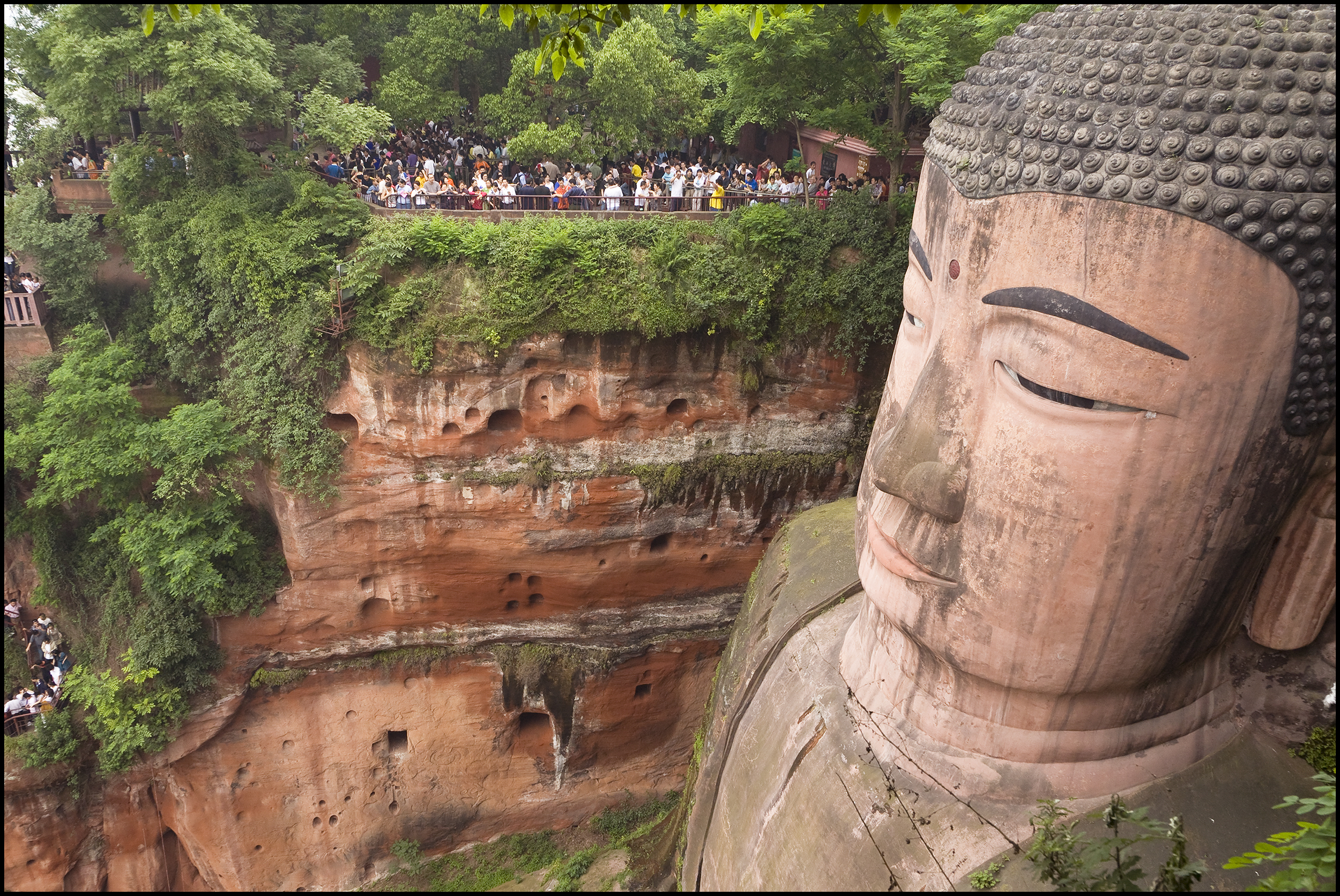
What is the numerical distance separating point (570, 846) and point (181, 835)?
622 centimetres

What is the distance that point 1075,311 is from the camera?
4457 millimetres

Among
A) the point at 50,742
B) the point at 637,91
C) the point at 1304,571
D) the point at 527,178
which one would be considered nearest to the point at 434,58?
the point at 527,178

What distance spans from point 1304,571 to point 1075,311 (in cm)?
204

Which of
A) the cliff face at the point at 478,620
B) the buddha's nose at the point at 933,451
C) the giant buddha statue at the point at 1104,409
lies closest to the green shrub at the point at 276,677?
the cliff face at the point at 478,620

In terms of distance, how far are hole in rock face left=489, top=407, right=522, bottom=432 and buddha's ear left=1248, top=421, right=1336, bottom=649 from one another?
9643 millimetres

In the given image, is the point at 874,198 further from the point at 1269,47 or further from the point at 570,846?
the point at 570,846

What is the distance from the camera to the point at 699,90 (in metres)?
16.7

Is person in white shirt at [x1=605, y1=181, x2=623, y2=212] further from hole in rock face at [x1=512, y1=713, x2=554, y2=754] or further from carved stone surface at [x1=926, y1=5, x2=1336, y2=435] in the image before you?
carved stone surface at [x1=926, y1=5, x2=1336, y2=435]

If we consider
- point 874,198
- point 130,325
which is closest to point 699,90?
point 874,198

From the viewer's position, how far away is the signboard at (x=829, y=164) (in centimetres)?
1822

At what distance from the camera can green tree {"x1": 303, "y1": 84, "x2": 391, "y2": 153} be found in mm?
13328

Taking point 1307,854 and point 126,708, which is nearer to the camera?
point 1307,854

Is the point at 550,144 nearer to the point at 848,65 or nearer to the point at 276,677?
the point at 848,65

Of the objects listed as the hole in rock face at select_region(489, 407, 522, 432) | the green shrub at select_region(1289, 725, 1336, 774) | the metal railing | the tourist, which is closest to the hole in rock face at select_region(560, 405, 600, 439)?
the hole in rock face at select_region(489, 407, 522, 432)
